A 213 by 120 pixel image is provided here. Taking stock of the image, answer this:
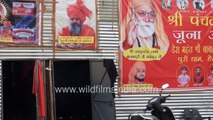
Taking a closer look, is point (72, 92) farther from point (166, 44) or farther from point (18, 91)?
point (166, 44)

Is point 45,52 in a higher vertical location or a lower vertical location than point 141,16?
lower

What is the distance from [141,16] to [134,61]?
1.05 m

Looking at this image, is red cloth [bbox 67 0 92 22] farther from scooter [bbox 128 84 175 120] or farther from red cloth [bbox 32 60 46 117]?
scooter [bbox 128 84 175 120]

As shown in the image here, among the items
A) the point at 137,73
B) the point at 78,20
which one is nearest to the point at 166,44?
the point at 137,73

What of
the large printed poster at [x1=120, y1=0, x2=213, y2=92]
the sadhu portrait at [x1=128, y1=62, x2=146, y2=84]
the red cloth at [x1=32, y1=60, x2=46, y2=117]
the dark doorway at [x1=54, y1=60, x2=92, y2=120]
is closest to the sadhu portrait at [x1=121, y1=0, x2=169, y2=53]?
the large printed poster at [x1=120, y1=0, x2=213, y2=92]

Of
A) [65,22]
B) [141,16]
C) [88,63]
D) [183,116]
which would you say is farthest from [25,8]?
[183,116]

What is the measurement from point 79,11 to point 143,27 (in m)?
1.51

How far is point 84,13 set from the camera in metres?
8.98

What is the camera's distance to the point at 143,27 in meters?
9.34

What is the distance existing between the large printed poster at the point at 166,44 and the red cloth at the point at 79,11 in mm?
833

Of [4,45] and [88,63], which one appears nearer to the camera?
[4,45]

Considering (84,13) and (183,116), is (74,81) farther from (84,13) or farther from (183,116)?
(183,116)

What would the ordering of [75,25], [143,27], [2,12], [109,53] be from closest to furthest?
[2,12], [75,25], [109,53], [143,27]

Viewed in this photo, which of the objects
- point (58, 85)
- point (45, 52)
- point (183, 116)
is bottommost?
point (183, 116)
